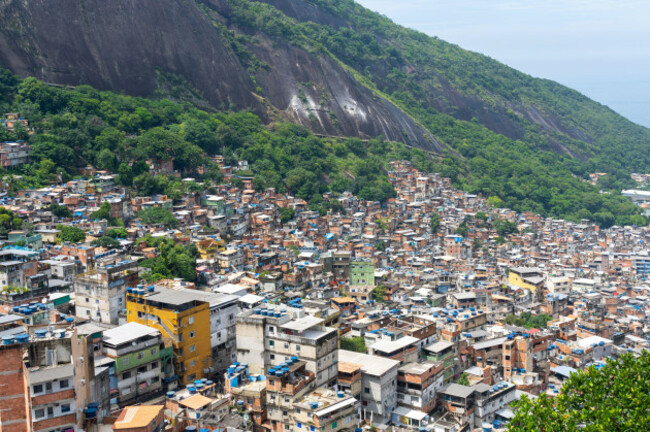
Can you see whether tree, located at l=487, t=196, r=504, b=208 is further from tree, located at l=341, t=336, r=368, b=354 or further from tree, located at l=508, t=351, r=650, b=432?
tree, located at l=508, t=351, r=650, b=432

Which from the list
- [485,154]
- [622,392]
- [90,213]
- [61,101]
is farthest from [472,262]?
[485,154]

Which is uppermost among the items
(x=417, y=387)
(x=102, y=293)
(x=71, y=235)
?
(x=71, y=235)

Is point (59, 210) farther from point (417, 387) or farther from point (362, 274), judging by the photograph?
point (417, 387)

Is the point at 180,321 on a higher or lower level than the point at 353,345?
higher

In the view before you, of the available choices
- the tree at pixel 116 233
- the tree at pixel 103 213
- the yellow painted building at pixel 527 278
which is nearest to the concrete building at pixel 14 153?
the tree at pixel 103 213

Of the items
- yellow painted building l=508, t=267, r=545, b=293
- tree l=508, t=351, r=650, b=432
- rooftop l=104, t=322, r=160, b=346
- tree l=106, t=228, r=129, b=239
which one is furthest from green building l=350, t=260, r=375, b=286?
tree l=508, t=351, r=650, b=432

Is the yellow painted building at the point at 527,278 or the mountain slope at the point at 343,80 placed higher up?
the mountain slope at the point at 343,80

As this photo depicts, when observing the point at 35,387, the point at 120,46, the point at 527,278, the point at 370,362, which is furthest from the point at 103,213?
the point at 120,46

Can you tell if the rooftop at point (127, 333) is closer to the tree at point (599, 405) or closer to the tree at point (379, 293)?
the tree at point (599, 405)
